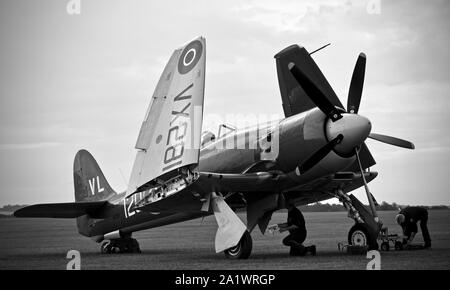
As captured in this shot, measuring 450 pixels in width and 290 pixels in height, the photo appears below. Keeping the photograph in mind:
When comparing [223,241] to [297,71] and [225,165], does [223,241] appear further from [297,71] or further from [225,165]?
[297,71]

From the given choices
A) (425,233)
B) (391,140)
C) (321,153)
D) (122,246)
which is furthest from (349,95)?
(122,246)

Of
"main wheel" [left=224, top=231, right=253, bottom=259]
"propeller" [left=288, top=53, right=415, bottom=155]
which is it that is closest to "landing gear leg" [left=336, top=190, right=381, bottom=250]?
"propeller" [left=288, top=53, right=415, bottom=155]

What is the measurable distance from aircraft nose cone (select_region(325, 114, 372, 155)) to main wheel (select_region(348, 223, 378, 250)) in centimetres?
250

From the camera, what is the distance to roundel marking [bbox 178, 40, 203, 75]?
46.6 feet

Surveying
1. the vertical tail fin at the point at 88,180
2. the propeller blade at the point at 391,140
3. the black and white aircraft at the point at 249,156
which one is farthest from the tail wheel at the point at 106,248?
the propeller blade at the point at 391,140

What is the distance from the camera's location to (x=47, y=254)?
741 inches

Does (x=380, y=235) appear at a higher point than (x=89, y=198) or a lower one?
lower

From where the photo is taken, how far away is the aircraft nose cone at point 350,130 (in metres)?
14.4

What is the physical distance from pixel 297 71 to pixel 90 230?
30.9 feet

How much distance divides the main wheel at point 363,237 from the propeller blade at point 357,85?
297 cm

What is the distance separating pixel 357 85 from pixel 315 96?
1.92 m

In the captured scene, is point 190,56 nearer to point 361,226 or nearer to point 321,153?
point 321,153

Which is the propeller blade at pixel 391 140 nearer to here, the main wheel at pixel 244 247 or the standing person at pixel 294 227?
the standing person at pixel 294 227
